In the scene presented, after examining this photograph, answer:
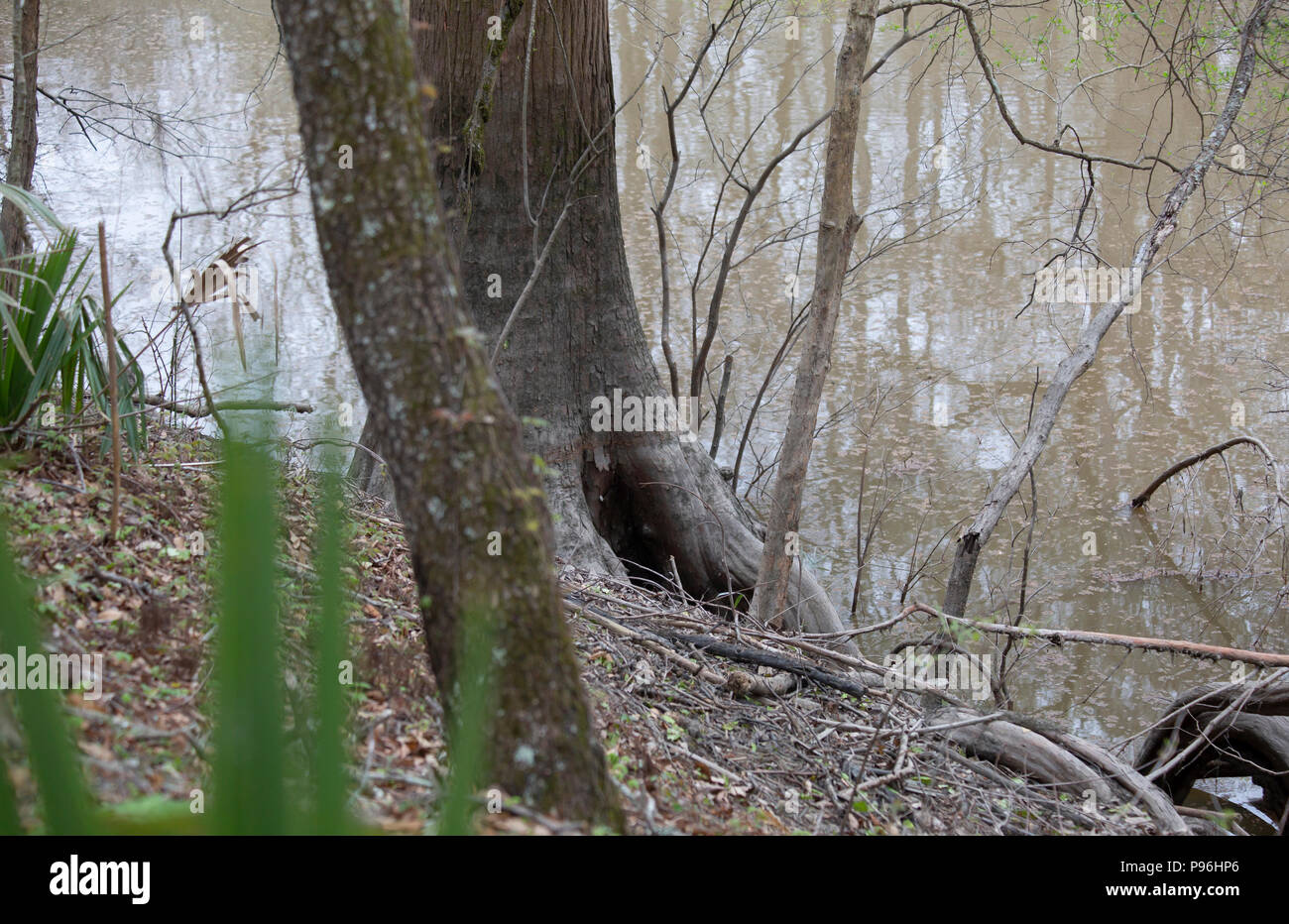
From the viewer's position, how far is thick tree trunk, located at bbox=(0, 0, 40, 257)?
17.4 ft

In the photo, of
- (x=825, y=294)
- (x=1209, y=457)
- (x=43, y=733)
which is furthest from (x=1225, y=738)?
(x=43, y=733)

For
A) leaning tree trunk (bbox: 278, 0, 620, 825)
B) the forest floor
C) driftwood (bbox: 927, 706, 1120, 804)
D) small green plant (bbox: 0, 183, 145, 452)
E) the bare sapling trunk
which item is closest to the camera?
leaning tree trunk (bbox: 278, 0, 620, 825)

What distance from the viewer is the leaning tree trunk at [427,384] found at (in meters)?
1.95

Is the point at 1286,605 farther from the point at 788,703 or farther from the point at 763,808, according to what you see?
the point at 763,808

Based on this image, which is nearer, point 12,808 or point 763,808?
point 12,808

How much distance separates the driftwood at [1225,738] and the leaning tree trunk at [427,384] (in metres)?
3.89

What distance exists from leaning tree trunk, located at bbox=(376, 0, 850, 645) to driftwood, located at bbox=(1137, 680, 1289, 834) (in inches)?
75.6

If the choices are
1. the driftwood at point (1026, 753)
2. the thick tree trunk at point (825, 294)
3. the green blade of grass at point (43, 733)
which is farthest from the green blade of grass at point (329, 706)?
the thick tree trunk at point (825, 294)

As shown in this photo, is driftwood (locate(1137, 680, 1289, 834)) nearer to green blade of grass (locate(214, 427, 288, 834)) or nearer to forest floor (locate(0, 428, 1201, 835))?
forest floor (locate(0, 428, 1201, 835))

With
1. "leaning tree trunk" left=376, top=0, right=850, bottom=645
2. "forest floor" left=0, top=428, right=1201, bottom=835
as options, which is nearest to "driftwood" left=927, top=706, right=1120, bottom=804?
"forest floor" left=0, top=428, right=1201, bottom=835

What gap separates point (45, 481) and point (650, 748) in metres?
2.18

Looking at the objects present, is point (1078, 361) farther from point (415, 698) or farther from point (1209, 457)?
point (415, 698)
